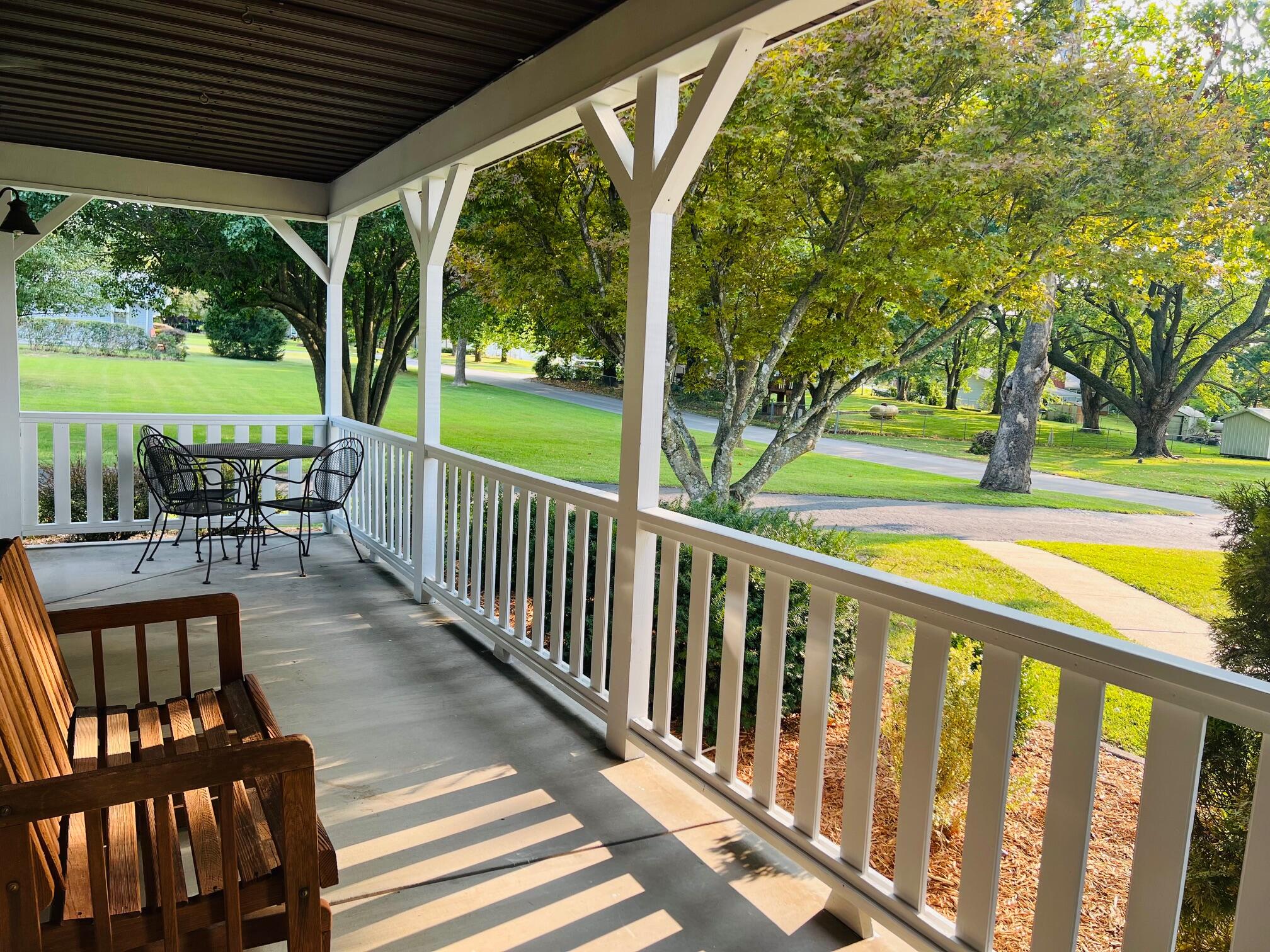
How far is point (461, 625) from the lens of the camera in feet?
15.9

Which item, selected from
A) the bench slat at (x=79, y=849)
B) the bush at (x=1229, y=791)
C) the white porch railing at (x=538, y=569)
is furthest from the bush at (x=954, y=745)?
the bench slat at (x=79, y=849)

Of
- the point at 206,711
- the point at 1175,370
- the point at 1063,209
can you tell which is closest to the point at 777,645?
the point at 206,711

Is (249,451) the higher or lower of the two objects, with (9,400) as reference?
lower

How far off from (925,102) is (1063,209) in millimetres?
1292

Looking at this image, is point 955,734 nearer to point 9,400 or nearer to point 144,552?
point 144,552

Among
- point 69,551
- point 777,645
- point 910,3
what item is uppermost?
point 910,3

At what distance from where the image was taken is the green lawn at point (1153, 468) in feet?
23.4

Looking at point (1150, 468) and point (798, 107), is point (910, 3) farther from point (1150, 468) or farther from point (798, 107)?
point (1150, 468)

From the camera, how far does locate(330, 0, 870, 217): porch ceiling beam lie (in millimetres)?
2531

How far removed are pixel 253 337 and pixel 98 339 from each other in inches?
106

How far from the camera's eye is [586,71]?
130 inches

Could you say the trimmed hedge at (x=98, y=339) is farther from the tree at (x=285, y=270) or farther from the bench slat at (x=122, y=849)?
the bench slat at (x=122, y=849)

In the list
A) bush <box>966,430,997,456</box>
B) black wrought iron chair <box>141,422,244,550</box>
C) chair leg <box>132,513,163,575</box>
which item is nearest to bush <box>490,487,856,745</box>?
black wrought iron chair <box>141,422,244,550</box>

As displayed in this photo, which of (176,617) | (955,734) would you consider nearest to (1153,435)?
(955,734)
